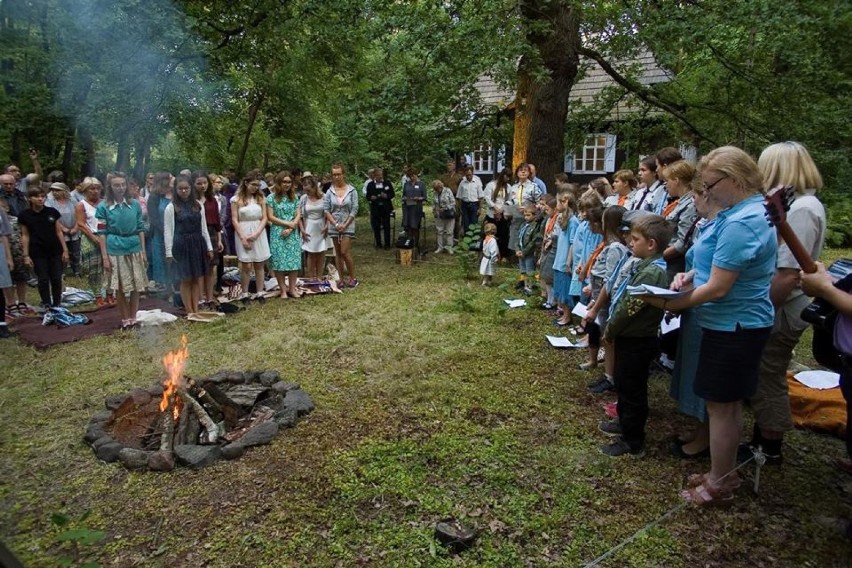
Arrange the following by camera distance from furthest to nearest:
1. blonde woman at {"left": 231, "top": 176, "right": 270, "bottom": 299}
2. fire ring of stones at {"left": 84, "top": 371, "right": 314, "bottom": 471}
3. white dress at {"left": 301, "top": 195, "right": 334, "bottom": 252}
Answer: white dress at {"left": 301, "top": 195, "right": 334, "bottom": 252} → blonde woman at {"left": 231, "top": 176, "right": 270, "bottom": 299} → fire ring of stones at {"left": 84, "top": 371, "right": 314, "bottom": 471}

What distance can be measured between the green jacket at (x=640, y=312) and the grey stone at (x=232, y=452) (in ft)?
8.91

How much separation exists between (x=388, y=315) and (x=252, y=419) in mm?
3215

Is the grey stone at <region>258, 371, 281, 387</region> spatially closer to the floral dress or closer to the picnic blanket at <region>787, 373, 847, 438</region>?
the floral dress

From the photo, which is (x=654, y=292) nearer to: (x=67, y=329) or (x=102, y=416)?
(x=102, y=416)

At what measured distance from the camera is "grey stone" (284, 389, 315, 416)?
4.35m

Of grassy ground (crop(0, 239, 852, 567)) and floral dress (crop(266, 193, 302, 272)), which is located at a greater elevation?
floral dress (crop(266, 193, 302, 272))

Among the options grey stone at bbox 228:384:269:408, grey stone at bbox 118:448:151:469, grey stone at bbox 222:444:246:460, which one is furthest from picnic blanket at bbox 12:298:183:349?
grey stone at bbox 222:444:246:460

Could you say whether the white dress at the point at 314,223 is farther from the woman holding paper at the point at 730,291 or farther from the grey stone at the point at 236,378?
the woman holding paper at the point at 730,291

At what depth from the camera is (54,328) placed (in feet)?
22.9

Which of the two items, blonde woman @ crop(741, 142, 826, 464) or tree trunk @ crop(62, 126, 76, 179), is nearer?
blonde woman @ crop(741, 142, 826, 464)

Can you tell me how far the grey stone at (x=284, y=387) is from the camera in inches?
186

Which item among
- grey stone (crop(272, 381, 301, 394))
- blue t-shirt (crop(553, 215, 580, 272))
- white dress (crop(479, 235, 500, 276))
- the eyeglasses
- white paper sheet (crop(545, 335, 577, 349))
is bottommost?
grey stone (crop(272, 381, 301, 394))

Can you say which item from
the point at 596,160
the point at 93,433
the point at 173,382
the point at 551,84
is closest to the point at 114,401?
the point at 93,433

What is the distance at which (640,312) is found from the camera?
11.2 feet
